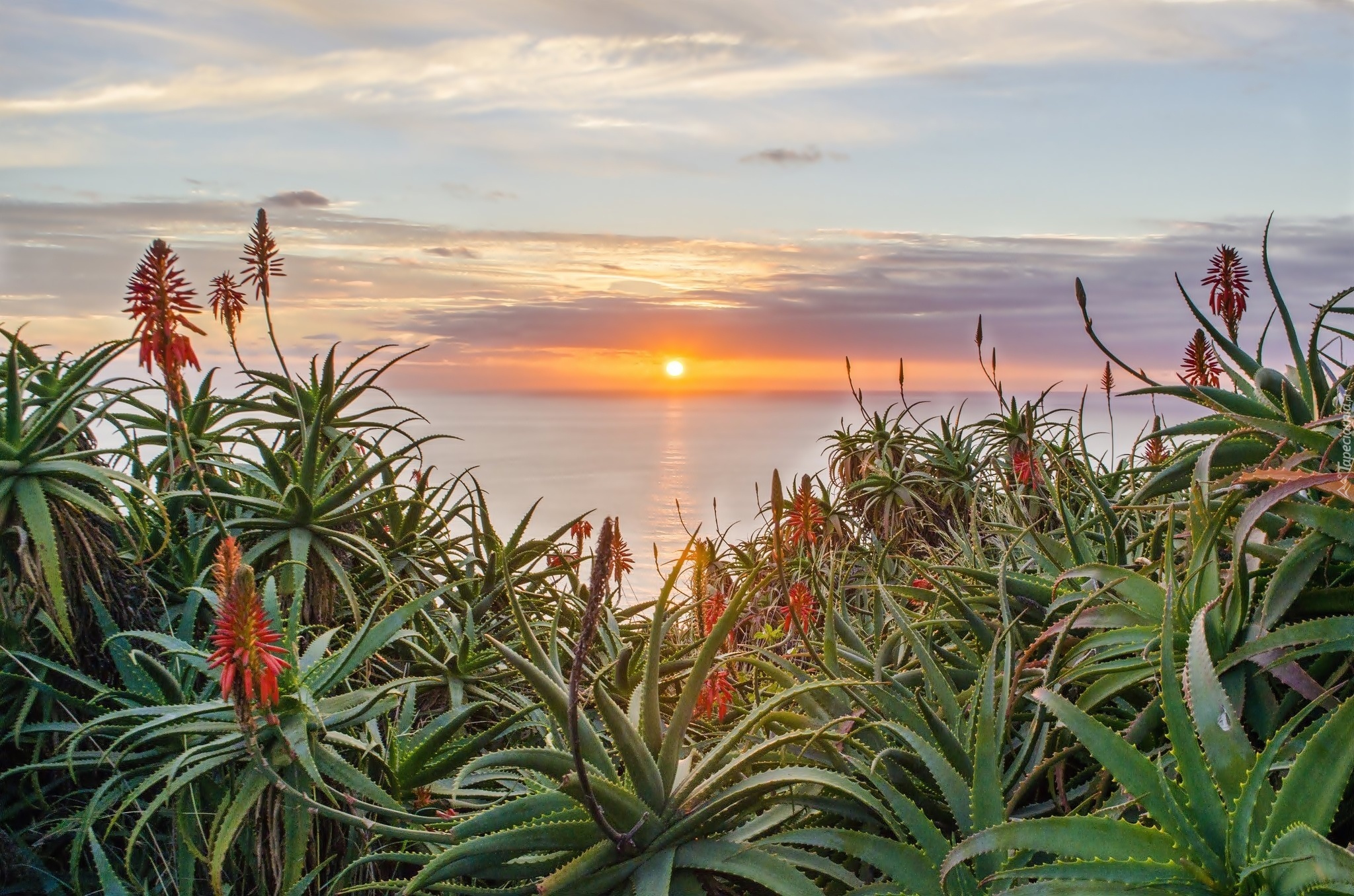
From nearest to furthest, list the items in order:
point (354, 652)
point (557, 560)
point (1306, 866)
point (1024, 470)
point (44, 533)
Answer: point (1306, 866) < point (354, 652) < point (44, 533) < point (557, 560) < point (1024, 470)

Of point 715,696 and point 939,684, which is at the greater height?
point 939,684

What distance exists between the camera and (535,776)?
2.39 m

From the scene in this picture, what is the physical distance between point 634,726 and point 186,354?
2.30 m

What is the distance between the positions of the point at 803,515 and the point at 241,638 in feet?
5.39

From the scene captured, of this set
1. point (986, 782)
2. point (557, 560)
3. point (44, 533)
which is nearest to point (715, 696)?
point (986, 782)

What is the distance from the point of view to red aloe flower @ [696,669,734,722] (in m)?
3.13

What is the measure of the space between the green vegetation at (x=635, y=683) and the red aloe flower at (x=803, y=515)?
0.05 metres

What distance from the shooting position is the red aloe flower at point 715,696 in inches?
123

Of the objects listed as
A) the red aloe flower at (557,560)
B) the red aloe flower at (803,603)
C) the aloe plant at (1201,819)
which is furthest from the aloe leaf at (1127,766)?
the red aloe flower at (557,560)

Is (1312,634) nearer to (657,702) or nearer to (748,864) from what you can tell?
(748,864)

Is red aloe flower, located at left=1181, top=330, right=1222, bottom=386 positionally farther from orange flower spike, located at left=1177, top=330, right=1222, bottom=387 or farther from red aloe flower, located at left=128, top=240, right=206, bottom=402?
red aloe flower, located at left=128, top=240, right=206, bottom=402

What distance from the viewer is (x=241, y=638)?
242 cm

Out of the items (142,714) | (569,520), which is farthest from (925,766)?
(569,520)

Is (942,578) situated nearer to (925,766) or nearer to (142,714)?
(925,766)
